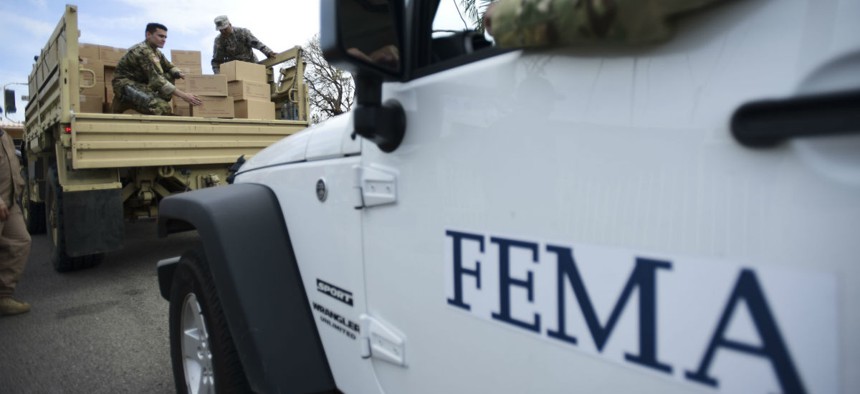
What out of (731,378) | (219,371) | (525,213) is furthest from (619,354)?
(219,371)

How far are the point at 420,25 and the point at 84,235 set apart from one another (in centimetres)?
520

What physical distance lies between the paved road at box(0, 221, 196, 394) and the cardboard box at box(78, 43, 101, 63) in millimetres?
2544

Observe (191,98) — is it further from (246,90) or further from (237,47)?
(237,47)

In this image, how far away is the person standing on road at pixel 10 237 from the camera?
4.27 m

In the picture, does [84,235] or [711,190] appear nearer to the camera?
[711,190]

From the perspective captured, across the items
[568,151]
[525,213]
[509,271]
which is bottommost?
[509,271]

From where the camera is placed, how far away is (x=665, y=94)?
2.60ft

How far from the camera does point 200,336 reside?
6.92 ft

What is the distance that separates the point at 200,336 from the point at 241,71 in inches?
212

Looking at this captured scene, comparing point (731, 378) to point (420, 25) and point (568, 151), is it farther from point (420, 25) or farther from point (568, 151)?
point (420, 25)

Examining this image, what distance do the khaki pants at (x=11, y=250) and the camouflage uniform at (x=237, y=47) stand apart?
155 inches

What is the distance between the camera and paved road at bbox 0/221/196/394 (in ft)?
9.98

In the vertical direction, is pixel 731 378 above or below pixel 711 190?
below

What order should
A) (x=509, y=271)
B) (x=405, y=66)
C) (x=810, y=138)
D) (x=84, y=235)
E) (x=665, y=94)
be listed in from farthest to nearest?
(x=84, y=235)
(x=405, y=66)
(x=509, y=271)
(x=665, y=94)
(x=810, y=138)
